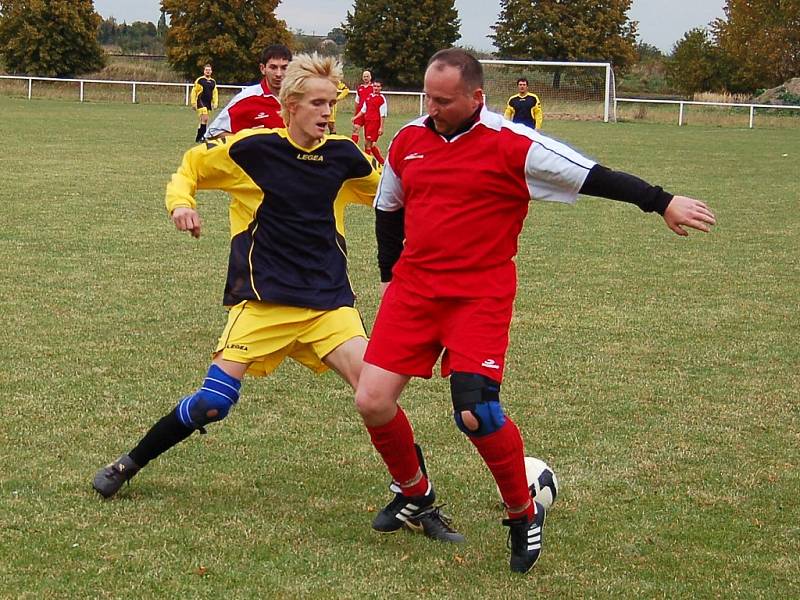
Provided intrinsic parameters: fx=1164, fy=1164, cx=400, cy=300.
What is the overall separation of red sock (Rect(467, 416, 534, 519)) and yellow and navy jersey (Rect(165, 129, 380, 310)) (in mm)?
1012

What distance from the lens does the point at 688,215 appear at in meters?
3.97

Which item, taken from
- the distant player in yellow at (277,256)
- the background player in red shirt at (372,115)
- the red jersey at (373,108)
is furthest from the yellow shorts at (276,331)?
the red jersey at (373,108)

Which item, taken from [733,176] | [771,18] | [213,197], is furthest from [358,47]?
[213,197]

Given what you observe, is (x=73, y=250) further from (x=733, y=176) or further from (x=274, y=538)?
(x=733, y=176)

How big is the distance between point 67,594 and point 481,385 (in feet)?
5.20

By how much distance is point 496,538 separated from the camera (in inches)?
181

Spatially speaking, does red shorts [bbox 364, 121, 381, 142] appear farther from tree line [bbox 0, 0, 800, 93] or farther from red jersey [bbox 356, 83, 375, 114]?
tree line [bbox 0, 0, 800, 93]

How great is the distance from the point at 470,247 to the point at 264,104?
4.29 metres

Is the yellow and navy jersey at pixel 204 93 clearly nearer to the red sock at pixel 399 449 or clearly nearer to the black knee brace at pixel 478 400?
the red sock at pixel 399 449

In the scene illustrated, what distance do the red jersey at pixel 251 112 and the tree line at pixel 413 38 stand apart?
5292 cm

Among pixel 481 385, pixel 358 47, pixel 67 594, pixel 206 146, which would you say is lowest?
pixel 67 594

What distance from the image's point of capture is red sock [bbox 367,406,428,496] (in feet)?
14.7

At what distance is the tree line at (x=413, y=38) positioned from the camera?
58344 millimetres

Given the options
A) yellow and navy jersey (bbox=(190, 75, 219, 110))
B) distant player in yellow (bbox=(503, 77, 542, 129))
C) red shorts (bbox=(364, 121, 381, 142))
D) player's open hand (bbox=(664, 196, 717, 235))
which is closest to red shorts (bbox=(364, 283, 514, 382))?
player's open hand (bbox=(664, 196, 717, 235))
